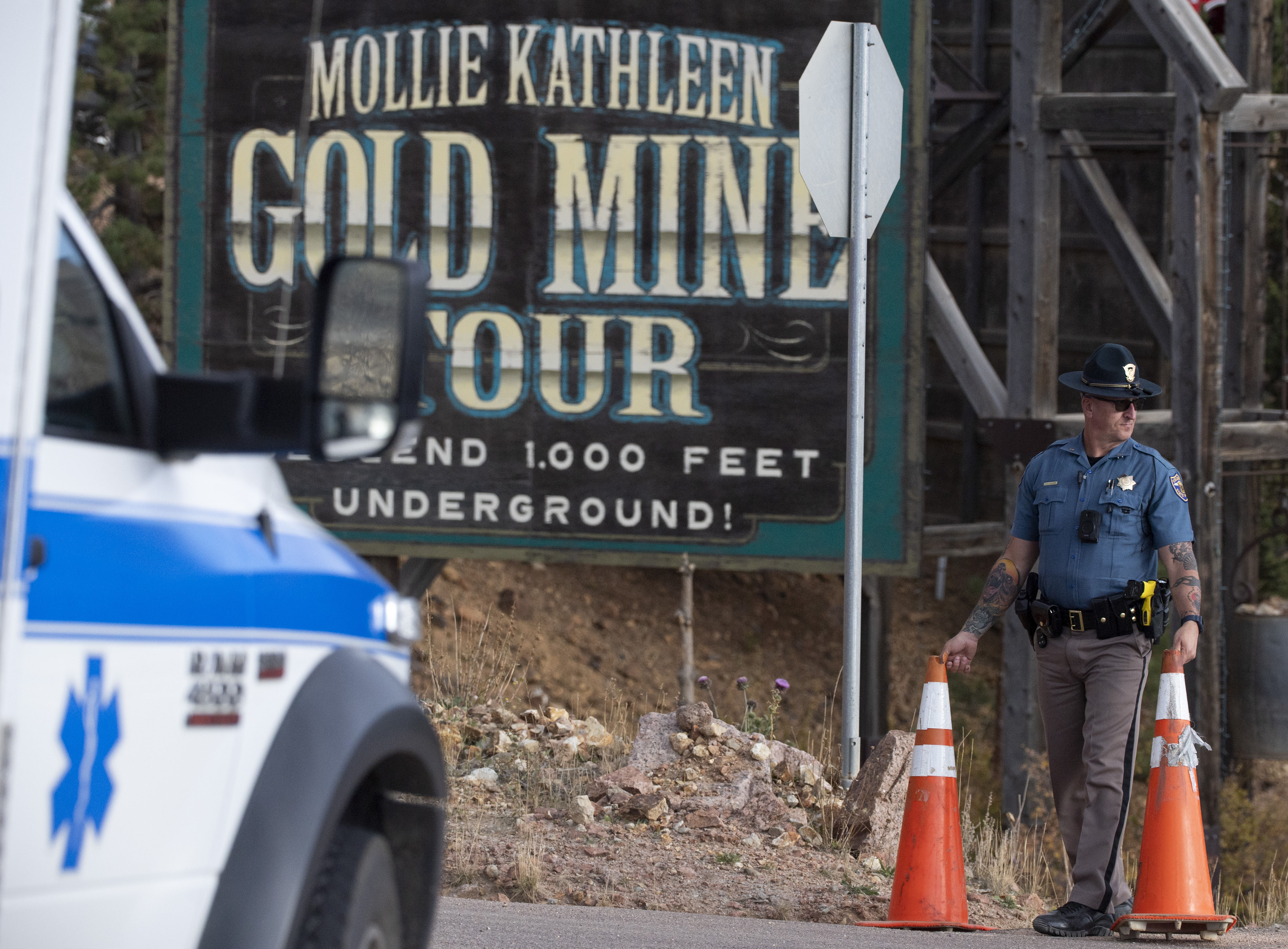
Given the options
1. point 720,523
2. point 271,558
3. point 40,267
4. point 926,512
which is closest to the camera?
point 40,267

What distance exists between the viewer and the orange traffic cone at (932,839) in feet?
17.7

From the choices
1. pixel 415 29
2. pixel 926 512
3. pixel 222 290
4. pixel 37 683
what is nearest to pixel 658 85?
pixel 415 29

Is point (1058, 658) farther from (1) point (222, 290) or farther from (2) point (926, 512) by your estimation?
(2) point (926, 512)

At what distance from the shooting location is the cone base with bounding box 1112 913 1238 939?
5.22 metres

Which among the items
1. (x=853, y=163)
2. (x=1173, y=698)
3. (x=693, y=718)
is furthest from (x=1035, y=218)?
(x=1173, y=698)

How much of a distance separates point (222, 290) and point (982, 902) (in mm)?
5722

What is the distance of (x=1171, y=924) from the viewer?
527cm

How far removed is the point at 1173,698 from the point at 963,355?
4.70m

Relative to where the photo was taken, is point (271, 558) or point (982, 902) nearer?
point (271, 558)

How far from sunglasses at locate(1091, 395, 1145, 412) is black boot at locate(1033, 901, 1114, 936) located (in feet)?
5.48

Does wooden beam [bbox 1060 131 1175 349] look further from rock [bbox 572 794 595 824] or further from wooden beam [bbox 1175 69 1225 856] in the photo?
rock [bbox 572 794 595 824]

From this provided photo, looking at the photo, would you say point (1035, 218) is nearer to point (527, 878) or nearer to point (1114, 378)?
point (1114, 378)

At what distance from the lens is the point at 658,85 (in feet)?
29.4

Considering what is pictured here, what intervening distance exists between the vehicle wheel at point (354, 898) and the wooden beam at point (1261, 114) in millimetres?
8015
